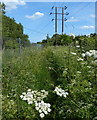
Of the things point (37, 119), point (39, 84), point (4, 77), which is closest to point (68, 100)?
point (37, 119)

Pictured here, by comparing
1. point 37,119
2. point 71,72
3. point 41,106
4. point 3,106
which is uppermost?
point 71,72

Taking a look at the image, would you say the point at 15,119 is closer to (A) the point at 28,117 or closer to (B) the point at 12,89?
(A) the point at 28,117

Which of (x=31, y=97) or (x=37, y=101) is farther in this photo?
(x=37, y=101)

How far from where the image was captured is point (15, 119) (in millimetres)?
2525

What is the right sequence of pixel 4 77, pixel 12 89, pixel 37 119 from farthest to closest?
1. pixel 4 77
2. pixel 12 89
3. pixel 37 119

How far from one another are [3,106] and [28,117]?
0.35m

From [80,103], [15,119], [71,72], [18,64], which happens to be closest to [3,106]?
[15,119]

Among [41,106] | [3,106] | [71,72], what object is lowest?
[3,106]

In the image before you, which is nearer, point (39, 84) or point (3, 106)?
point (3, 106)

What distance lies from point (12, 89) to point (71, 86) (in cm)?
93

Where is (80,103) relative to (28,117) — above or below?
above

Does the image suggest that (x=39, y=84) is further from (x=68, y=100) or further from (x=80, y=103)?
(x=80, y=103)

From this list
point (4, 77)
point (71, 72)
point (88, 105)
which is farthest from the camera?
point (4, 77)

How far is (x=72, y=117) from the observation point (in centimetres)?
250
